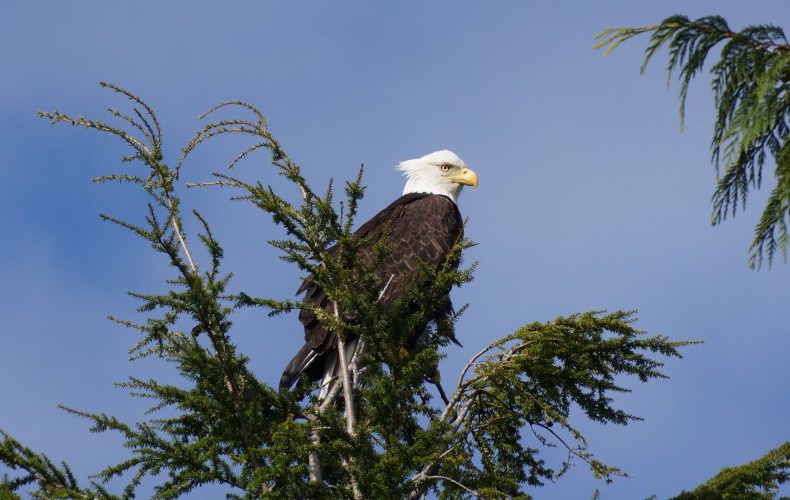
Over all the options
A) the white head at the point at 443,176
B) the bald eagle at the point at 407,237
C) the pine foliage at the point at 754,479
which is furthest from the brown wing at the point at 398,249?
the pine foliage at the point at 754,479

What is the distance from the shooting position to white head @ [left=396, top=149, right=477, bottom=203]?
9695 millimetres

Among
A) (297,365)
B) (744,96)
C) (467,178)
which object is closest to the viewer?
(744,96)

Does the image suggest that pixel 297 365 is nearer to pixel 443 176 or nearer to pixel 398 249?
pixel 398 249

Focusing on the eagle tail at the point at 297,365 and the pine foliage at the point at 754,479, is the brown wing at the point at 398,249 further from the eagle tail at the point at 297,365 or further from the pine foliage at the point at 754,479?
the pine foliage at the point at 754,479

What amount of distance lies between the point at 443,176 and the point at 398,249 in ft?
5.63

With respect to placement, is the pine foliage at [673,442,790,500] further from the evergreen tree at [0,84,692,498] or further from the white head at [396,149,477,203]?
the white head at [396,149,477,203]

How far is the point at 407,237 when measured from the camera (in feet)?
27.4

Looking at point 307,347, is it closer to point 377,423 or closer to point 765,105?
point 377,423

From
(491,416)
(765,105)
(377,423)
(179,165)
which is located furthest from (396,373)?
(765,105)

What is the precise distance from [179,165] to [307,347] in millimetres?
1936

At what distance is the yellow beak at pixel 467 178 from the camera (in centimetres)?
966

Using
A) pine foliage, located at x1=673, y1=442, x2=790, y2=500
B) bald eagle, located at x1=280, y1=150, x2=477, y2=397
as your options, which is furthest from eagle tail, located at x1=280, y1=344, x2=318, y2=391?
pine foliage, located at x1=673, y1=442, x2=790, y2=500

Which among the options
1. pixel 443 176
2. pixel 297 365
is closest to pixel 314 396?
pixel 297 365

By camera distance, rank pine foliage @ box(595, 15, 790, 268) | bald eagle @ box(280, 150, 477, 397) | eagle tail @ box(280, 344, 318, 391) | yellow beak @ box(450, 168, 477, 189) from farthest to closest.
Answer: yellow beak @ box(450, 168, 477, 189) → bald eagle @ box(280, 150, 477, 397) → eagle tail @ box(280, 344, 318, 391) → pine foliage @ box(595, 15, 790, 268)
